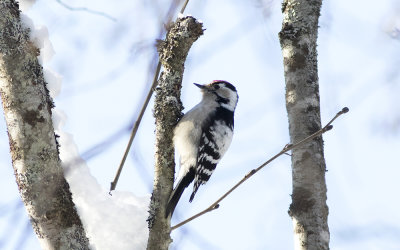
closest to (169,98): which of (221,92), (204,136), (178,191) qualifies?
(178,191)

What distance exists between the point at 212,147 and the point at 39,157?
2349 mm

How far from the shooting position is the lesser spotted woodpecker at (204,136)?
4.36 m

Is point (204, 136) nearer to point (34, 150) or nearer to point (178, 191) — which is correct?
point (178, 191)

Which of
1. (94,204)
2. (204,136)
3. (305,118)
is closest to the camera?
(94,204)

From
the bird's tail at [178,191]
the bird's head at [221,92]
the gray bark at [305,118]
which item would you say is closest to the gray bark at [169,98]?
the bird's tail at [178,191]

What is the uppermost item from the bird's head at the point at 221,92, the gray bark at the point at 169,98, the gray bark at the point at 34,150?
the bird's head at the point at 221,92

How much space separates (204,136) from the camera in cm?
485

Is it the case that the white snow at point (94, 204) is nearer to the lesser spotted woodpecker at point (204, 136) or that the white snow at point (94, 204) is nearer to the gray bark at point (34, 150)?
the gray bark at point (34, 150)

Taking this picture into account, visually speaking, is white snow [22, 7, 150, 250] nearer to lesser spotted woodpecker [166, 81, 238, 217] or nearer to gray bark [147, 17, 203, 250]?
gray bark [147, 17, 203, 250]

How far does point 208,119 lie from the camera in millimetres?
4980

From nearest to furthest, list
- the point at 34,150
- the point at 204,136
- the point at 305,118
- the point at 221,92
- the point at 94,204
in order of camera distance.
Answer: the point at 34,150, the point at 94,204, the point at 305,118, the point at 204,136, the point at 221,92

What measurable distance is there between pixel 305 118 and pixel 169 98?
3.11 ft

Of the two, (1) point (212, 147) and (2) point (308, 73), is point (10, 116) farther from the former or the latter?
(1) point (212, 147)

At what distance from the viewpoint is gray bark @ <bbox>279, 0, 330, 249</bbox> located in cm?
293
